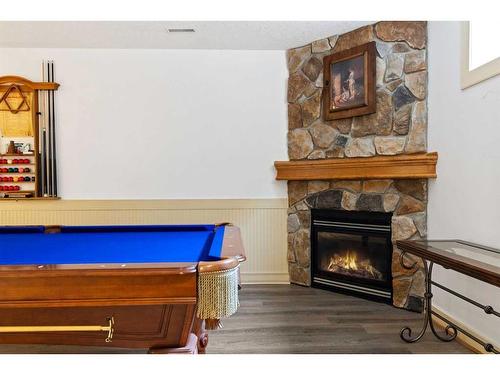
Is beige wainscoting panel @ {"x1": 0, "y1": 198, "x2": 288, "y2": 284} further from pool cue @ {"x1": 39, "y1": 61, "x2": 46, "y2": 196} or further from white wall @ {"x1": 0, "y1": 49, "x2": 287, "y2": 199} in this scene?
pool cue @ {"x1": 39, "y1": 61, "x2": 46, "y2": 196}

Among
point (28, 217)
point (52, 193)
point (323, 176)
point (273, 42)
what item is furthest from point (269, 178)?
point (28, 217)

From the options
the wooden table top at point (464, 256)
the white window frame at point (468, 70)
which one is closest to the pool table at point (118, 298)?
the wooden table top at point (464, 256)

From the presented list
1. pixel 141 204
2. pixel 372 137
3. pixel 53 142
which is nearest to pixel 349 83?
pixel 372 137

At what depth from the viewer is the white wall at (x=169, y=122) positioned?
406 centimetres

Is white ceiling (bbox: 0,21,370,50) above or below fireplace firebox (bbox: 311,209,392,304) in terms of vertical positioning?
above

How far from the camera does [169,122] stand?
4.11 metres

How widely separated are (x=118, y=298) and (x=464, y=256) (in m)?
1.92

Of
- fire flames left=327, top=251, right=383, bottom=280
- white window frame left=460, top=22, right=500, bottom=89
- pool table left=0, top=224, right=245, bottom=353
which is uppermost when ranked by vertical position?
white window frame left=460, top=22, right=500, bottom=89

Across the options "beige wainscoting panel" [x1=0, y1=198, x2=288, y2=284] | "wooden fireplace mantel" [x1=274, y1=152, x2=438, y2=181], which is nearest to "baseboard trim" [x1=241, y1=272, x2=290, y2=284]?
"beige wainscoting panel" [x1=0, y1=198, x2=288, y2=284]

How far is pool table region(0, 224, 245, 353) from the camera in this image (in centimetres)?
139

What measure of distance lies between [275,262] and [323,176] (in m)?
1.14

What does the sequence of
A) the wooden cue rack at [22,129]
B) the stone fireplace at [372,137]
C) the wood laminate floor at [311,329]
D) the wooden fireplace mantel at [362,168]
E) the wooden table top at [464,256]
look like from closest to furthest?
the wooden table top at [464,256]
the wood laminate floor at [311,329]
the wooden fireplace mantel at [362,168]
the stone fireplace at [372,137]
the wooden cue rack at [22,129]

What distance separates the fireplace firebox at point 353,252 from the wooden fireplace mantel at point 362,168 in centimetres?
40

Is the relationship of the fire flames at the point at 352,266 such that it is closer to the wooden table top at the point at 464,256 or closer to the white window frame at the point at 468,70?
the wooden table top at the point at 464,256
